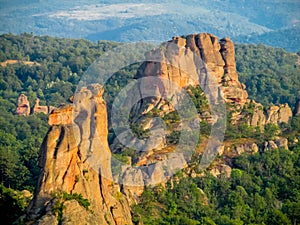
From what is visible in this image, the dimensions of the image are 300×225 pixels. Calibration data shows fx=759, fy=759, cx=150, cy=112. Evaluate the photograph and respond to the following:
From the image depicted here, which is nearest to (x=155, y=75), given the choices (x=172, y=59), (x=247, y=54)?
(x=172, y=59)

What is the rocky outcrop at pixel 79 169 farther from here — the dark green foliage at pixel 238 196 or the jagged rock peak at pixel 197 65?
the jagged rock peak at pixel 197 65

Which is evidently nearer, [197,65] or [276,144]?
[276,144]

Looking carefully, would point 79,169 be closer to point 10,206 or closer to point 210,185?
point 10,206

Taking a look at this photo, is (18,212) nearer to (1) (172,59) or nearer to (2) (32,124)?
(1) (172,59)

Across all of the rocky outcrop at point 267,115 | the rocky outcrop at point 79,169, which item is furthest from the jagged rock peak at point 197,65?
the rocky outcrop at point 79,169

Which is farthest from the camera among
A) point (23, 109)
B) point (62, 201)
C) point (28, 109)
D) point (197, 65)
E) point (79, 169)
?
point (28, 109)

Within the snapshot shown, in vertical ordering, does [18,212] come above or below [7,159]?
above

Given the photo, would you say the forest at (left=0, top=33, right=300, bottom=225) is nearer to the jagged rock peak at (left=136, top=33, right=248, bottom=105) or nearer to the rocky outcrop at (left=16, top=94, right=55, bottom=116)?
the rocky outcrop at (left=16, top=94, right=55, bottom=116)

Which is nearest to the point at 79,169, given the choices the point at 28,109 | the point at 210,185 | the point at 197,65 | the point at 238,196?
the point at 238,196

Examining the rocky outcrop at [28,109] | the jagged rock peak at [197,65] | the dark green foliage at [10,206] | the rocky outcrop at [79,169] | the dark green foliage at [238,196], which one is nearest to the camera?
the rocky outcrop at [79,169]
